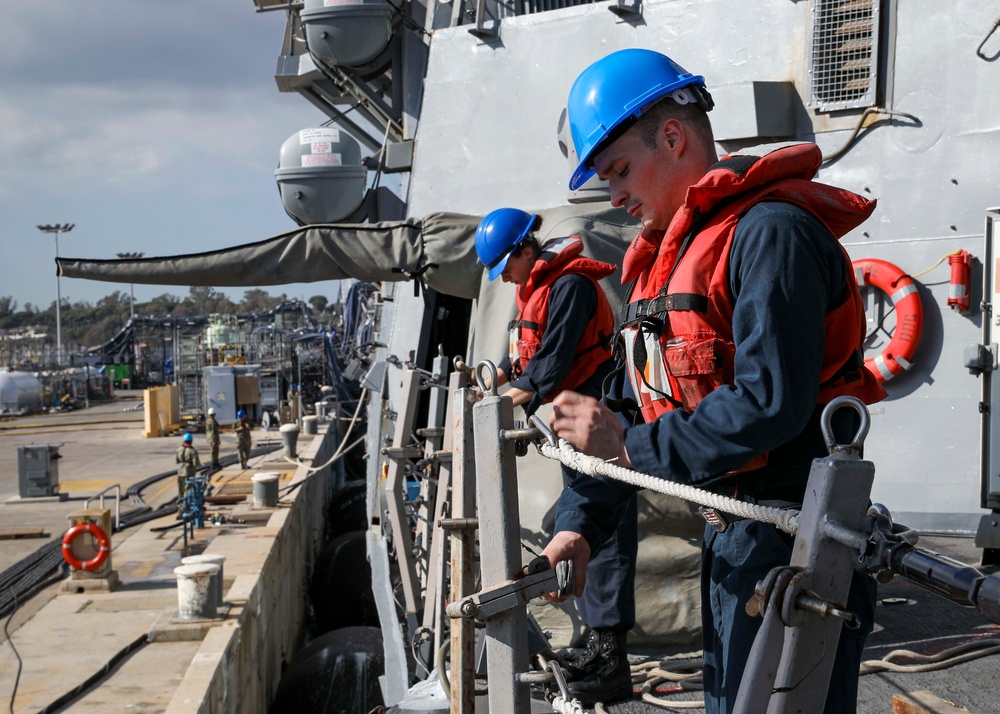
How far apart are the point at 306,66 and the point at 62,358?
46.9 metres

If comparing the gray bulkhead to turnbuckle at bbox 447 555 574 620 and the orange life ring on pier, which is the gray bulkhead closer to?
turnbuckle at bbox 447 555 574 620

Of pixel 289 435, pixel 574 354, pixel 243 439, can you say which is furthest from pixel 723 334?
pixel 243 439

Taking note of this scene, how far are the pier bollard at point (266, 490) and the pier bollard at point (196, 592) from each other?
19.1 feet

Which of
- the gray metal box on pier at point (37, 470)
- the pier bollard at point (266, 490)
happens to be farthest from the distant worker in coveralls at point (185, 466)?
the gray metal box on pier at point (37, 470)

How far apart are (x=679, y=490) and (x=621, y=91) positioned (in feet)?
3.12

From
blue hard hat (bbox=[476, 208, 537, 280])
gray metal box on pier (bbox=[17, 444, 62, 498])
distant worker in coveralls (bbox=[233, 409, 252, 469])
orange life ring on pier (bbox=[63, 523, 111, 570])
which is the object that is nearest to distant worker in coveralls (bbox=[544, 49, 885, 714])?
blue hard hat (bbox=[476, 208, 537, 280])

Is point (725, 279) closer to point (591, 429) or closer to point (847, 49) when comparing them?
point (591, 429)

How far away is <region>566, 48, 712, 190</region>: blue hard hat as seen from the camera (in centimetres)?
199

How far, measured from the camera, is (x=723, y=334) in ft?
5.87

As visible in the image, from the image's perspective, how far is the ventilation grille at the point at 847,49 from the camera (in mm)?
5277

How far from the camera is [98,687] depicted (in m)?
6.63

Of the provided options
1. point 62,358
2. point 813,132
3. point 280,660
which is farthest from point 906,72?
point 62,358

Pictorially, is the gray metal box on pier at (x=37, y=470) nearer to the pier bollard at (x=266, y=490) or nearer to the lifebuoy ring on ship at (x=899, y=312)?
the pier bollard at (x=266, y=490)

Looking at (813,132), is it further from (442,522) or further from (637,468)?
(637,468)
